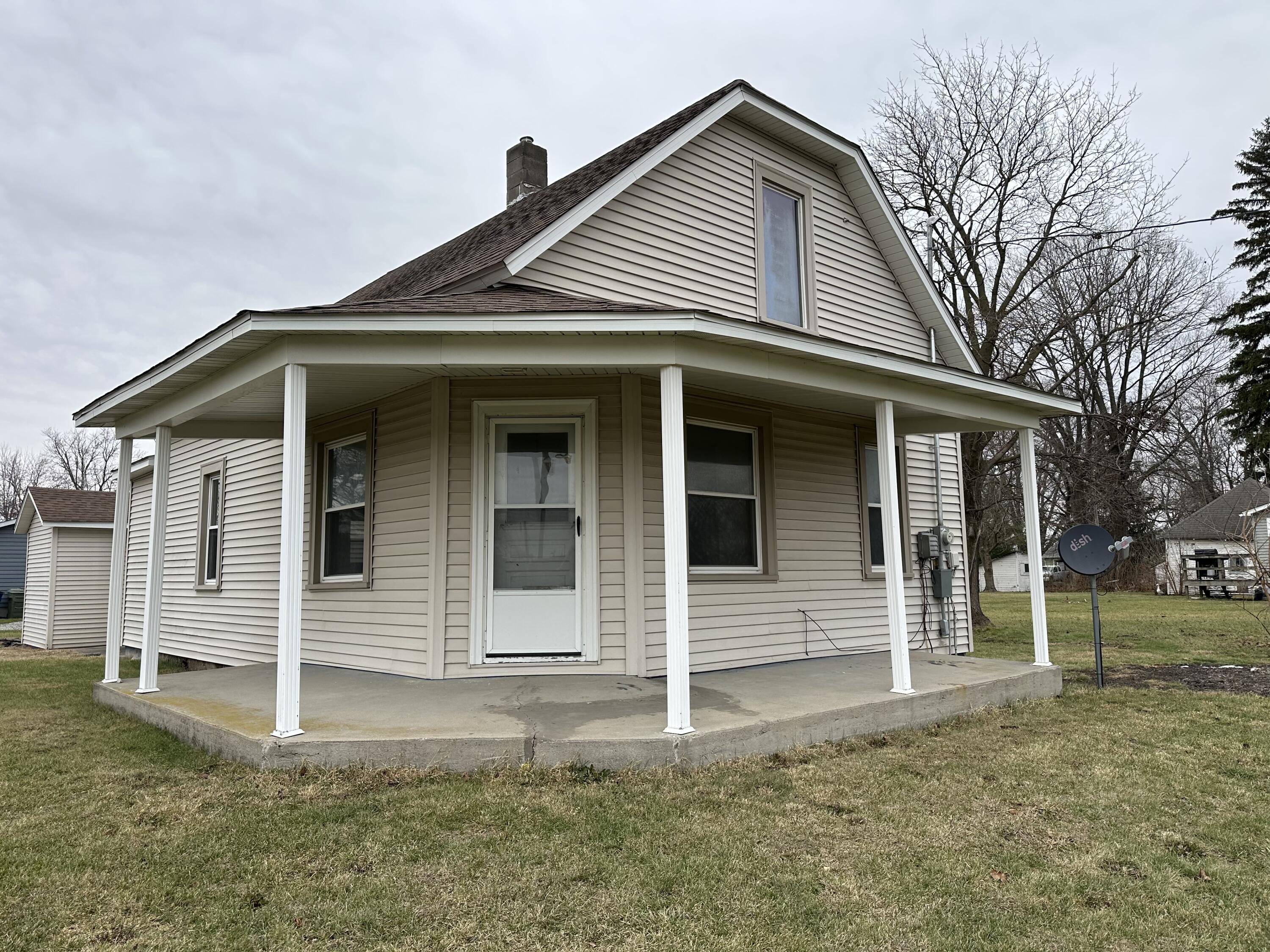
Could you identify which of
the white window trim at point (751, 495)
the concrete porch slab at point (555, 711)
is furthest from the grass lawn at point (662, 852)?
the white window trim at point (751, 495)

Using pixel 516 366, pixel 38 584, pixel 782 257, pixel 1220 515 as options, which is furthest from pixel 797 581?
pixel 1220 515

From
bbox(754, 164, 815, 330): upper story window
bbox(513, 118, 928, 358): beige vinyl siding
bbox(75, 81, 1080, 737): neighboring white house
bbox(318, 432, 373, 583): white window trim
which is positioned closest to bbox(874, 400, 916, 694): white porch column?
bbox(75, 81, 1080, 737): neighboring white house

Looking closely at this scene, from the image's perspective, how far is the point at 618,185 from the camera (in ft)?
24.2

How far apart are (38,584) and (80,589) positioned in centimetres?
141

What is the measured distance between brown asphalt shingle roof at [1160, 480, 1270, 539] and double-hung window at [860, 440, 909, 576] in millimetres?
22876

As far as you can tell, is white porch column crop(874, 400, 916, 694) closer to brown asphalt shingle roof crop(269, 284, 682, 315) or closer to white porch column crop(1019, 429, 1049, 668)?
white porch column crop(1019, 429, 1049, 668)

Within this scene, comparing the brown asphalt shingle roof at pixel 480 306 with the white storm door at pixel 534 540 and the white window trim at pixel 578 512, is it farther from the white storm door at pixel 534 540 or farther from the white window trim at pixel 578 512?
the white storm door at pixel 534 540

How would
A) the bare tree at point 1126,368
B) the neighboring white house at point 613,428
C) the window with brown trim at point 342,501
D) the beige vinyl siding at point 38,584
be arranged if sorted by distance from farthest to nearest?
the bare tree at point 1126,368 < the beige vinyl siding at point 38,584 < the window with brown trim at point 342,501 < the neighboring white house at point 613,428

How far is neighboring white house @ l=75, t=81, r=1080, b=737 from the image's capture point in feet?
17.0

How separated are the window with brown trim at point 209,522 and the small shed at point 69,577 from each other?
21.8ft

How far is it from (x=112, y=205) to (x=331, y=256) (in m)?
14.1

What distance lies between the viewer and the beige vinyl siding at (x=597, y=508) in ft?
21.9

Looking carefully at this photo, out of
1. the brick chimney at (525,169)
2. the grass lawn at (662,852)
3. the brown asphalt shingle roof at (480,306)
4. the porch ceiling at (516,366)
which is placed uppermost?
the brick chimney at (525,169)

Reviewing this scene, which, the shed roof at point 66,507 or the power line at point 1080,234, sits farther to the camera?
the shed roof at point 66,507
